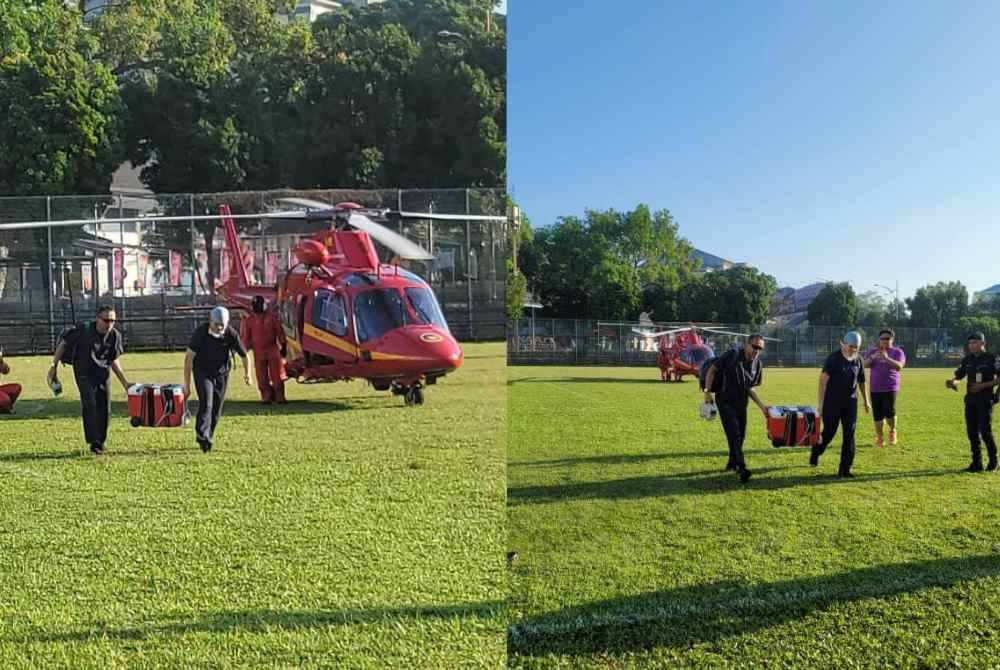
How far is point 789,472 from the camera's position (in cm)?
320

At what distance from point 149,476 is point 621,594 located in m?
3.02

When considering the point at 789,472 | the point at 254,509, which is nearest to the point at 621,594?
the point at 789,472

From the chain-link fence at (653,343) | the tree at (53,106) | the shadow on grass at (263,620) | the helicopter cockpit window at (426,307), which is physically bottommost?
the shadow on grass at (263,620)

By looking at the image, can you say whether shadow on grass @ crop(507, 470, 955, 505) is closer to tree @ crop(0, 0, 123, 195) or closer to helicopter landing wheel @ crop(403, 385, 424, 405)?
helicopter landing wheel @ crop(403, 385, 424, 405)

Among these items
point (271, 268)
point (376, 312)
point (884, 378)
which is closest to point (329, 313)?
point (376, 312)

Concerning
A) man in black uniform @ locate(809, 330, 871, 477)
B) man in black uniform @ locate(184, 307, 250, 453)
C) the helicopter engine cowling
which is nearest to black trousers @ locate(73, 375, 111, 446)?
man in black uniform @ locate(184, 307, 250, 453)

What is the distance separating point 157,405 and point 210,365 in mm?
510

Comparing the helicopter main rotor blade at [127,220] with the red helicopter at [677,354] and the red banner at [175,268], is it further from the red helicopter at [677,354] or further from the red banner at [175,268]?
the red helicopter at [677,354]

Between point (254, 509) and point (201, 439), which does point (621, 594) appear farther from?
point (201, 439)

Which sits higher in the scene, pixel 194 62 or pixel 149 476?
pixel 194 62

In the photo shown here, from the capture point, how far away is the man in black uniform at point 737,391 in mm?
2857

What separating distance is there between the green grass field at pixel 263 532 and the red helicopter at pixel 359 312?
0.15 meters

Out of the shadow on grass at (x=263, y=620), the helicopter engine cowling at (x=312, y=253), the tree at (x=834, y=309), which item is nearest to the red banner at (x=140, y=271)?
the helicopter engine cowling at (x=312, y=253)

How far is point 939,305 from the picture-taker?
3.15 meters
